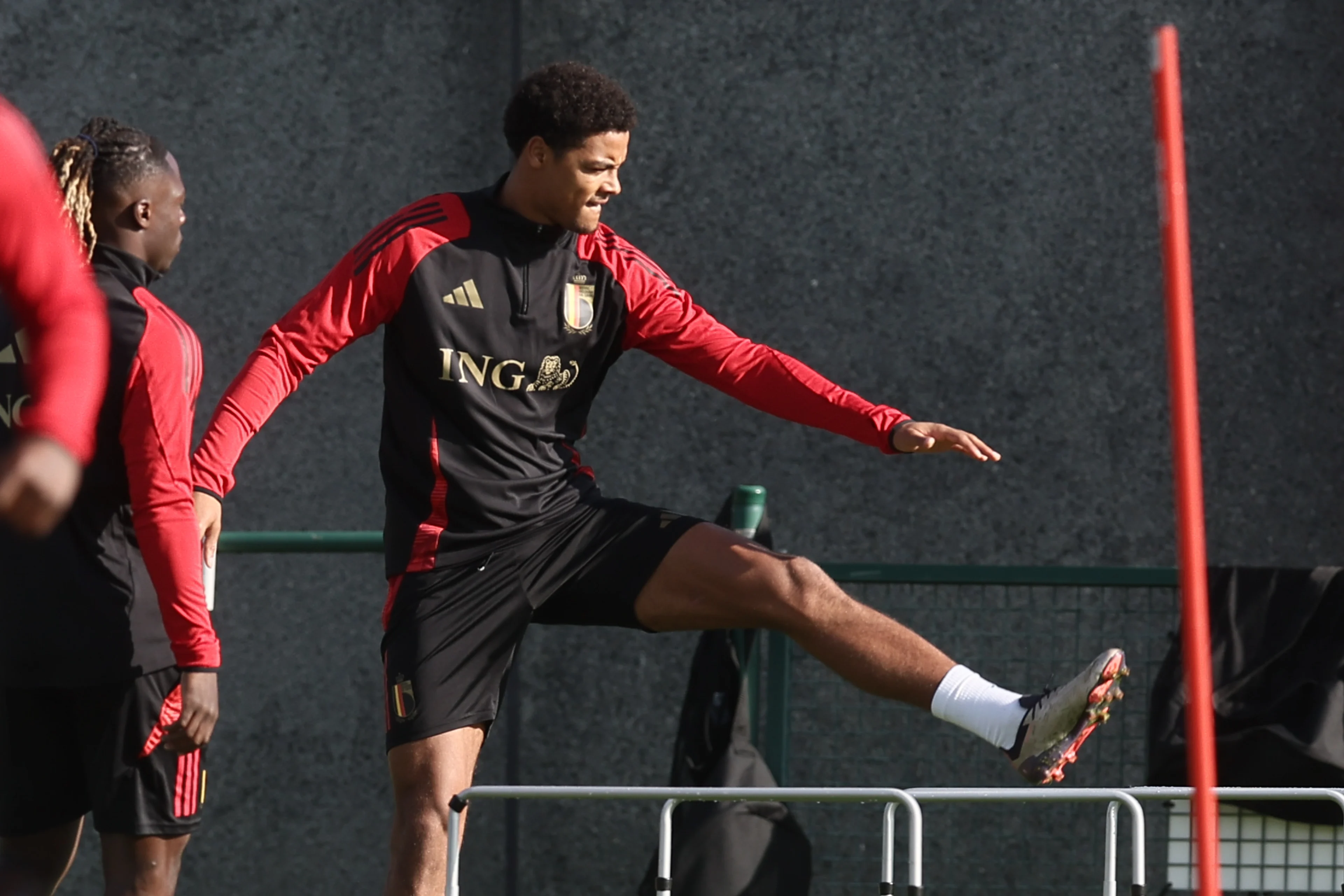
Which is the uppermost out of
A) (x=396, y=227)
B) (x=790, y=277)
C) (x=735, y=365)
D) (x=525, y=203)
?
(x=790, y=277)

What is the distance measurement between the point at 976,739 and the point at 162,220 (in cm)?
→ 316

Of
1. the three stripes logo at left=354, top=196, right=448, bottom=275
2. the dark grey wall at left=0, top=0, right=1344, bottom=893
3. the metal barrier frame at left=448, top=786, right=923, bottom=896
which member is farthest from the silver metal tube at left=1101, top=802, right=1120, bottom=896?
the dark grey wall at left=0, top=0, right=1344, bottom=893

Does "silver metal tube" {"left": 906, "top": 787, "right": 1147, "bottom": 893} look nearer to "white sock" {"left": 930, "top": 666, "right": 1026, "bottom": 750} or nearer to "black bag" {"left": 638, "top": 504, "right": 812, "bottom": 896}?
"white sock" {"left": 930, "top": 666, "right": 1026, "bottom": 750}

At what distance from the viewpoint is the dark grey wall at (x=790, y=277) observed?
5734 millimetres

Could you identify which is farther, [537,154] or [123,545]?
[537,154]

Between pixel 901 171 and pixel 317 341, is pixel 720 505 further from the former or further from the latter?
pixel 317 341

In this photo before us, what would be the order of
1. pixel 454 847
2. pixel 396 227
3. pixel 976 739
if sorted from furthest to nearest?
pixel 976 739
pixel 396 227
pixel 454 847

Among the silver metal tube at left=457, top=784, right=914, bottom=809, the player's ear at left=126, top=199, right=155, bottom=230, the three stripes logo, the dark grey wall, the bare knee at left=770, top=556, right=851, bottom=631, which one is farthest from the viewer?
the dark grey wall

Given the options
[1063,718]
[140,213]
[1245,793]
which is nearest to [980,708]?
[1063,718]

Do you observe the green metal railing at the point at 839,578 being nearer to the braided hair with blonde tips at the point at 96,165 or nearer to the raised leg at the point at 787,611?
the raised leg at the point at 787,611

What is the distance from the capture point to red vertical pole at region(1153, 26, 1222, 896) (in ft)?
6.03

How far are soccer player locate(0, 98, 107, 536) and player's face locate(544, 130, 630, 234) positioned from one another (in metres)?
2.01

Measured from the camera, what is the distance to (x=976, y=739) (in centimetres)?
555

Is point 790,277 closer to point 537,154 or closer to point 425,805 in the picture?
point 537,154
